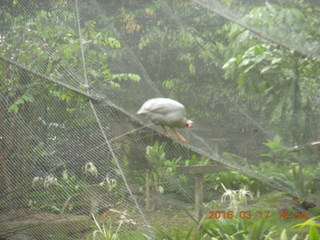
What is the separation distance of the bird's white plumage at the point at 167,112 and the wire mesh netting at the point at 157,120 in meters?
0.02

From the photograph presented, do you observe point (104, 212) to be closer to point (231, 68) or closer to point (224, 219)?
point (224, 219)

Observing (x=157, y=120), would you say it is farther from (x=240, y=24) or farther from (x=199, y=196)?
(x=240, y=24)

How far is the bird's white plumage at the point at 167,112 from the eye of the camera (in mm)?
1816

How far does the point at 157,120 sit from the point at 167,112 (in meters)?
0.08

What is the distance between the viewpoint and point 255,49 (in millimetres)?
1914

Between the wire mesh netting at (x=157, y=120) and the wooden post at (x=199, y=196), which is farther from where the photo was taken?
the wooden post at (x=199, y=196)

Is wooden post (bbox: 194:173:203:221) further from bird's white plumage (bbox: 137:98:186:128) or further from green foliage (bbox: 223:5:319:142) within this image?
green foliage (bbox: 223:5:319:142)
